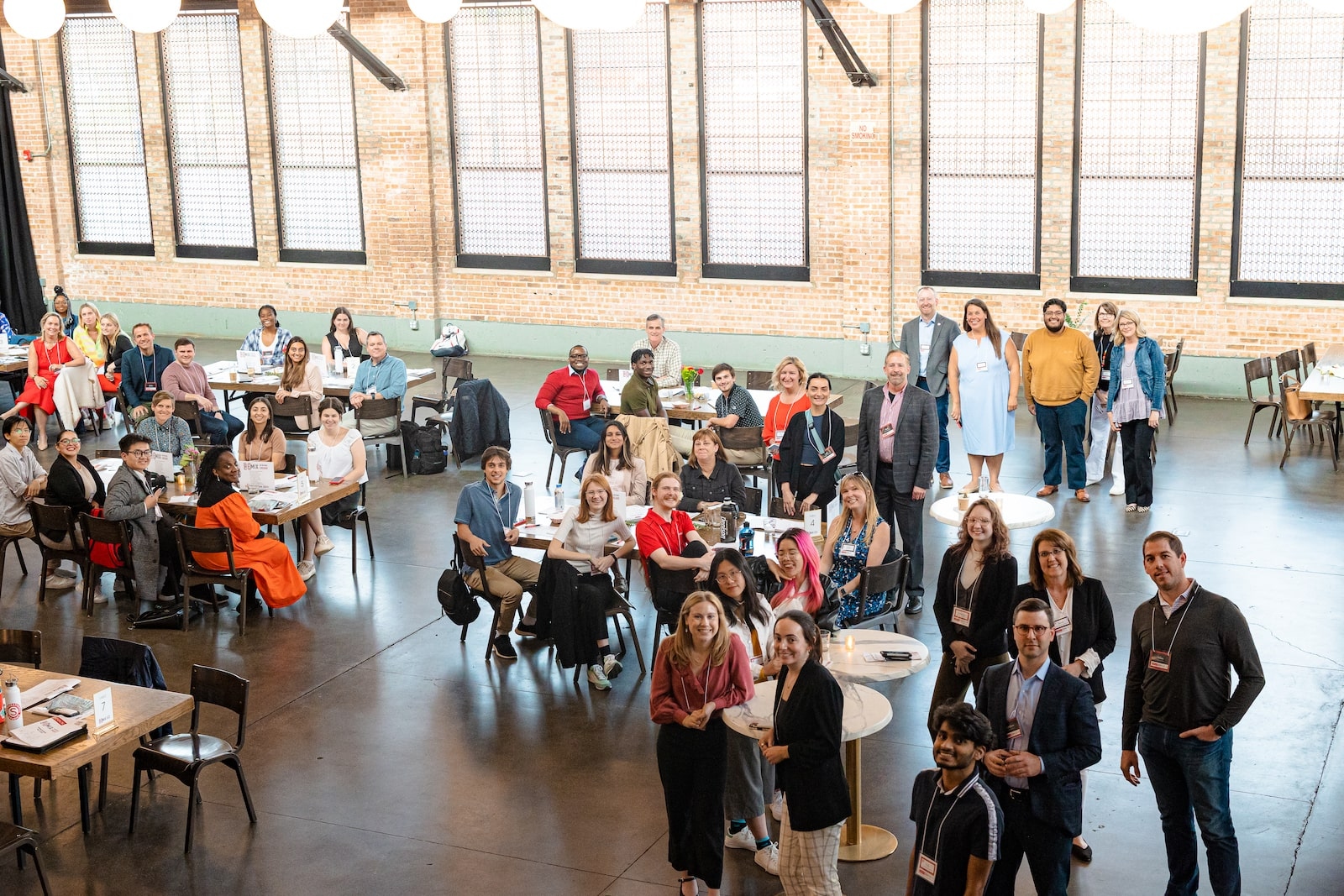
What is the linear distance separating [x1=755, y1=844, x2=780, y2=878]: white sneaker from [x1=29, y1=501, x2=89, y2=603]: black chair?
Answer: 548 centimetres

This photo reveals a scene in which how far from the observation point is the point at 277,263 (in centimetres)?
1925

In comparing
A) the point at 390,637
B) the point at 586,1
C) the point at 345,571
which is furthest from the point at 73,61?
the point at 586,1

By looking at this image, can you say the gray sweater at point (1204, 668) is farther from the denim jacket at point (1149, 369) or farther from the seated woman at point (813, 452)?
the denim jacket at point (1149, 369)

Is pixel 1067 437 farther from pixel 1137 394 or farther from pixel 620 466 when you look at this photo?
pixel 620 466

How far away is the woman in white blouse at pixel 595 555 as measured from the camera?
796 cm

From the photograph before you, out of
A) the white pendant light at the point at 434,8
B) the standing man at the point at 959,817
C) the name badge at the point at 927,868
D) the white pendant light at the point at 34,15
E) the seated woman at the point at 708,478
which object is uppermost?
the white pendant light at the point at 34,15

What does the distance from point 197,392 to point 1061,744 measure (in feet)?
31.7

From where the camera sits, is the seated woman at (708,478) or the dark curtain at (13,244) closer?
the seated woman at (708,478)

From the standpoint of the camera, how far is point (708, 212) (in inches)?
666

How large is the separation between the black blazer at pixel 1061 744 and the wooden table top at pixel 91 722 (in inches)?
147

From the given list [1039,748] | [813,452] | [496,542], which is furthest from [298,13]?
[1039,748]

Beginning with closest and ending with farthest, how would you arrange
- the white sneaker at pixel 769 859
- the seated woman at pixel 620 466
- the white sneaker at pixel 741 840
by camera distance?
the white sneaker at pixel 769 859 < the white sneaker at pixel 741 840 < the seated woman at pixel 620 466

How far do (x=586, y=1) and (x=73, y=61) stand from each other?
52.4 feet

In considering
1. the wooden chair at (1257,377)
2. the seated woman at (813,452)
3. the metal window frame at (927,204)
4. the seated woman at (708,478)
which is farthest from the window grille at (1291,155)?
the seated woman at (708,478)
